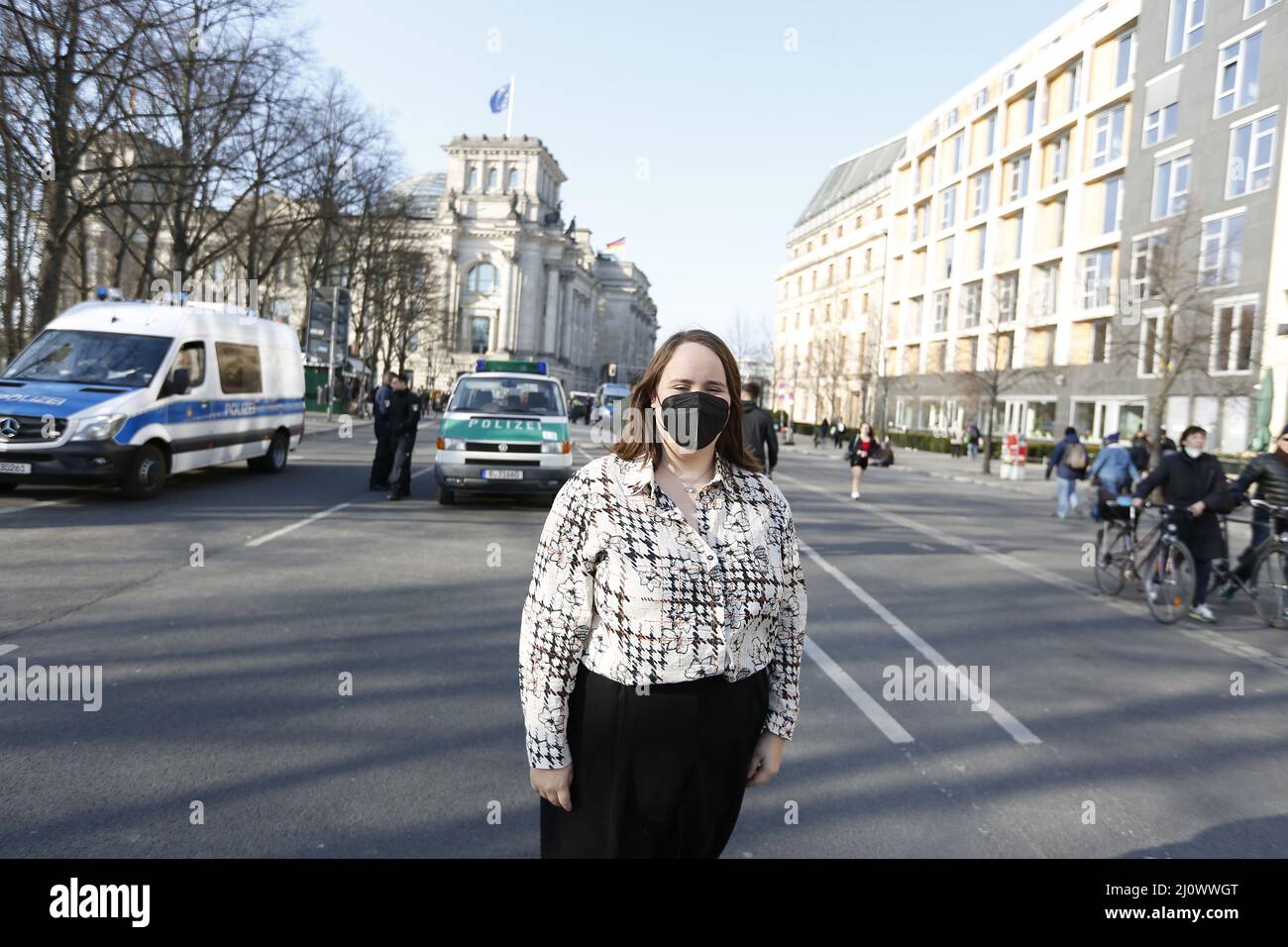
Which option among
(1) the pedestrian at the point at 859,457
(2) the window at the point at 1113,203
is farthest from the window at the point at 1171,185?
(1) the pedestrian at the point at 859,457

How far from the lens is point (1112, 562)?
34.5 ft

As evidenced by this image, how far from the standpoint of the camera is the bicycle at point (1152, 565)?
917 centimetres

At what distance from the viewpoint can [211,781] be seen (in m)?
4.08

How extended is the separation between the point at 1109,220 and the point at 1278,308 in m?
12.7

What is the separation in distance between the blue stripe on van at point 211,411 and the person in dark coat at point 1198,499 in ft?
38.9

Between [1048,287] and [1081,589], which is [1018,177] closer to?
[1048,287]

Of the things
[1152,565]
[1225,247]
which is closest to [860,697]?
[1152,565]

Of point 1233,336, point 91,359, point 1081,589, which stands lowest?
point 1081,589

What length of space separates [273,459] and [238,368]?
2830 mm

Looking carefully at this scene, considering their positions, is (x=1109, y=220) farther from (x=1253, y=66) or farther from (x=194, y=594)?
(x=194, y=594)

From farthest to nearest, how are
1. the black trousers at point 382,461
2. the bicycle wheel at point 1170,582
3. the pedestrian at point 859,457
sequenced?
the pedestrian at point 859,457, the black trousers at point 382,461, the bicycle wheel at point 1170,582

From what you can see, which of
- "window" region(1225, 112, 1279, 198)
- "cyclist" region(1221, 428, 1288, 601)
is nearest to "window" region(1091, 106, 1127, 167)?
"window" region(1225, 112, 1279, 198)

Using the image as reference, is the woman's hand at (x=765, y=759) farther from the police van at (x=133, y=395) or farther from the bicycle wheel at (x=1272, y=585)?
the police van at (x=133, y=395)
